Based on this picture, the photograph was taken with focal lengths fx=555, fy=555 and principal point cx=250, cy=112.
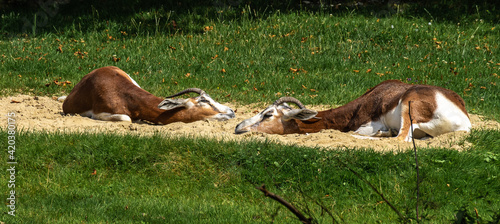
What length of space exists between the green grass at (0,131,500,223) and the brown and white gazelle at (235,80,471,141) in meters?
0.67

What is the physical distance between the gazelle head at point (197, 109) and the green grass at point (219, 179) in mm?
1841

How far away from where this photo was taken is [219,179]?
579 centimetres

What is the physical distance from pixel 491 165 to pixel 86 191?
13.9 feet

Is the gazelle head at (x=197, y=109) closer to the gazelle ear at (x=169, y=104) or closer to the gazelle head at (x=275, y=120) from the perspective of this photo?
the gazelle ear at (x=169, y=104)

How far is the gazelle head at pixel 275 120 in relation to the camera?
7539 millimetres

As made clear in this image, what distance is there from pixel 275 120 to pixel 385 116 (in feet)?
4.91

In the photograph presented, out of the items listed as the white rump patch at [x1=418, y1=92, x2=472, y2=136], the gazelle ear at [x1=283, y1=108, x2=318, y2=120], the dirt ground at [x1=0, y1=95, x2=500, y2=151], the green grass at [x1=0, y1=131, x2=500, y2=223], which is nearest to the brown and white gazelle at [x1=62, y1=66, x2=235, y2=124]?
the dirt ground at [x1=0, y1=95, x2=500, y2=151]

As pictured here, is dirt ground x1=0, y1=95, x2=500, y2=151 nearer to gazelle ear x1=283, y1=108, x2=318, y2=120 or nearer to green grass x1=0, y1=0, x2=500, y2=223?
gazelle ear x1=283, y1=108, x2=318, y2=120

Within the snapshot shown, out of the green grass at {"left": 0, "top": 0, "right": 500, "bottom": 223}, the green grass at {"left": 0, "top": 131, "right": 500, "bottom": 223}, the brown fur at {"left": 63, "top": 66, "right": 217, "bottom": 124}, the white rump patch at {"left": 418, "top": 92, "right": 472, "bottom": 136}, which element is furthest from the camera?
the brown fur at {"left": 63, "top": 66, "right": 217, "bottom": 124}

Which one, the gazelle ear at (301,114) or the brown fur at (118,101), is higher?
the gazelle ear at (301,114)

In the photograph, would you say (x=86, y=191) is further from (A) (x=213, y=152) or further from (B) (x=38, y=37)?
(B) (x=38, y=37)

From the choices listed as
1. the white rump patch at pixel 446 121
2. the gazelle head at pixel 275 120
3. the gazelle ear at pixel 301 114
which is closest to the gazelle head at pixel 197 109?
the gazelle head at pixel 275 120

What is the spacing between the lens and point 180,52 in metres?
12.2

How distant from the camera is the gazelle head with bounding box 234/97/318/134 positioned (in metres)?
7.54
